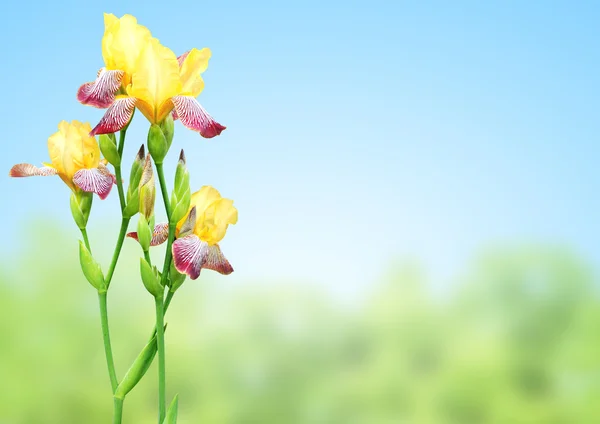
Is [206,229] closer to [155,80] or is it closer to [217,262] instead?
[217,262]

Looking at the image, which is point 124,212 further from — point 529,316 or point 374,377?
point 529,316

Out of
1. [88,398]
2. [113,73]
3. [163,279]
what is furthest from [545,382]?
[113,73]

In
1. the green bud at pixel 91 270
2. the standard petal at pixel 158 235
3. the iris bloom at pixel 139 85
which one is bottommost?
the green bud at pixel 91 270

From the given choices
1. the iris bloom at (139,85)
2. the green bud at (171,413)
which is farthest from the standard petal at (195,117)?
the green bud at (171,413)

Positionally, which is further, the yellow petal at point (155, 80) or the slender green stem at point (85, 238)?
the slender green stem at point (85, 238)

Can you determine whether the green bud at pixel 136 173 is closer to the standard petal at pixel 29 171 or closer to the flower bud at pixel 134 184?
the flower bud at pixel 134 184

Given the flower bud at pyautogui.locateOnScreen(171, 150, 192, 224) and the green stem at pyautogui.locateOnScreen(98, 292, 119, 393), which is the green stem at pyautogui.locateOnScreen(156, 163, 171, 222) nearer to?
the flower bud at pyautogui.locateOnScreen(171, 150, 192, 224)

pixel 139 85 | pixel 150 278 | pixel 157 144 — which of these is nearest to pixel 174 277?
pixel 150 278
